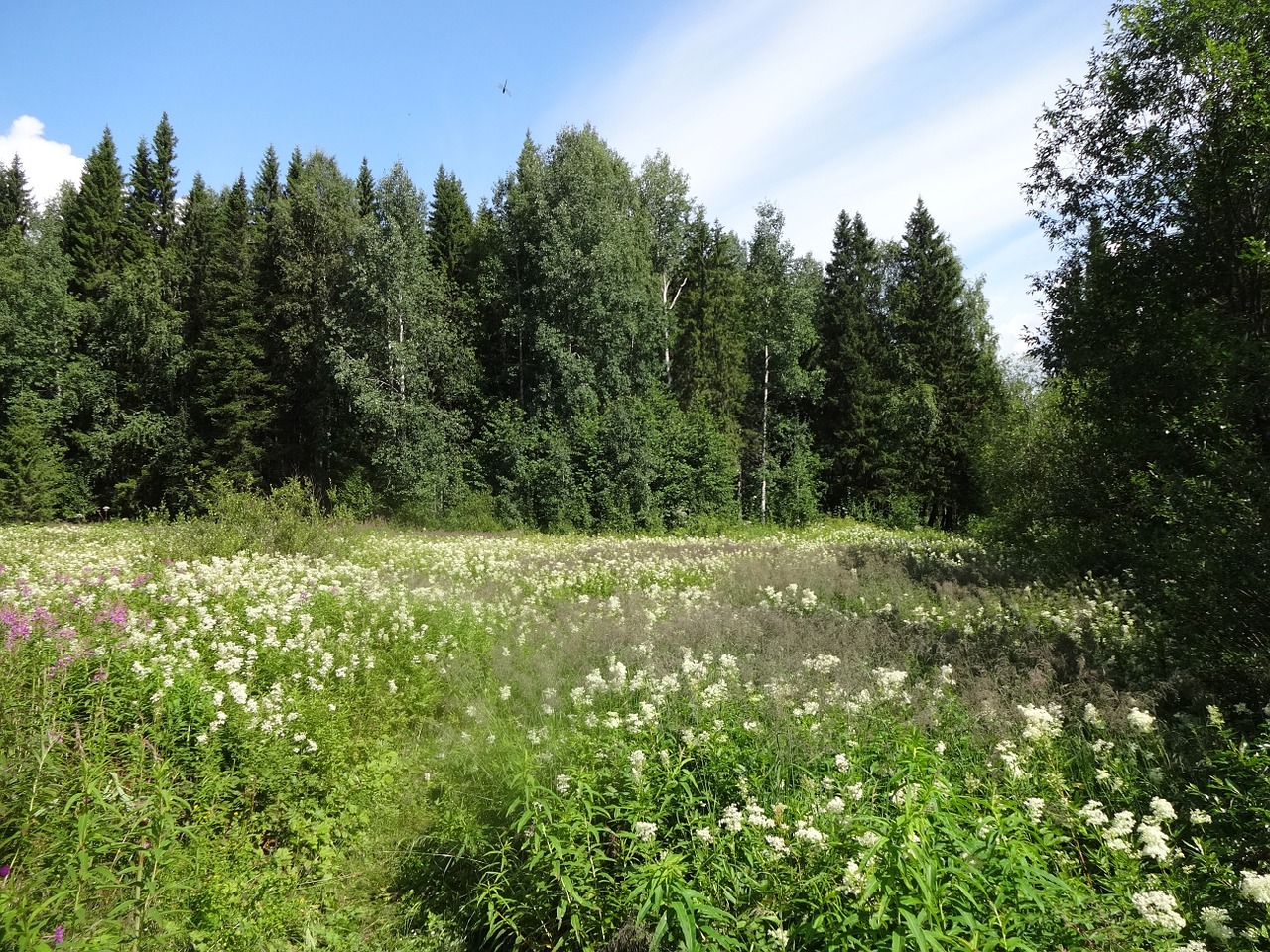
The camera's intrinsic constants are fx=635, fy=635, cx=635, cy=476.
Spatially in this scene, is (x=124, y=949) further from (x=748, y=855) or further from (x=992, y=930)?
(x=992, y=930)

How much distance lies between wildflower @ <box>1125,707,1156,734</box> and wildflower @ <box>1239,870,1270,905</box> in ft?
7.10

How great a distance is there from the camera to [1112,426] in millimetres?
11859

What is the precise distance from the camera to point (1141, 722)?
4621 millimetres

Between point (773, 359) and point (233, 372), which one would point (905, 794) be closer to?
point (773, 359)

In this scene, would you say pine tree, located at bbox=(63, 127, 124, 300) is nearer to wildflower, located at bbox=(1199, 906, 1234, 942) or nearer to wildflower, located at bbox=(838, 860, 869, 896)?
wildflower, located at bbox=(838, 860, 869, 896)

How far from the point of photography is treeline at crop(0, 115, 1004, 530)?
26.9 meters

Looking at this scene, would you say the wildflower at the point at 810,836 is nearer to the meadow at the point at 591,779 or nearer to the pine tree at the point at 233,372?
the meadow at the point at 591,779

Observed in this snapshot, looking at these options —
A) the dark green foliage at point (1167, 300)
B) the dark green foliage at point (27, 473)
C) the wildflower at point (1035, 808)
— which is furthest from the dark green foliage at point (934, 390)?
the dark green foliage at point (27, 473)

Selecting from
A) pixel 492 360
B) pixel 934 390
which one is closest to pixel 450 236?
pixel 492 360

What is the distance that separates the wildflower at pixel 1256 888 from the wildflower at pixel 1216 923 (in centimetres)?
13

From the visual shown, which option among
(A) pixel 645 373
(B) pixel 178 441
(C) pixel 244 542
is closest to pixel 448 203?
(A) pixel 645 373

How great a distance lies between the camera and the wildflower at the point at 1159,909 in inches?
99.1

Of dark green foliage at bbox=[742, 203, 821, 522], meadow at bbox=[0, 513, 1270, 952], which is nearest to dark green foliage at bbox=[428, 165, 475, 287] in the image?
dark green foliage at bbox=[742, 203, 821, 522]

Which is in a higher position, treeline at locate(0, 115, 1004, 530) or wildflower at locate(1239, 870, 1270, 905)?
treeline at locate(0, 115, 1004, 530)
